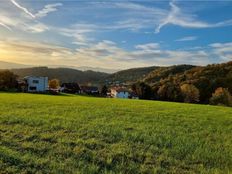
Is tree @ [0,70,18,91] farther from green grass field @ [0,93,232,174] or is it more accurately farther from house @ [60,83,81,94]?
green grass field @ [0,93,232,174]

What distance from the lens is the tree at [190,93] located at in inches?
4354

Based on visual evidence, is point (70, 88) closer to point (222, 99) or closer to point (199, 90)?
point (199, 90)

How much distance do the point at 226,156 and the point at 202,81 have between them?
120 meters

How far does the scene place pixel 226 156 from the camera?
10969 mm

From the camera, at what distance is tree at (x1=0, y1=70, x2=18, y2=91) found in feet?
303

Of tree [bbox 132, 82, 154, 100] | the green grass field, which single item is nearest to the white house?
tree [bbox 132, 82, 154, 100]

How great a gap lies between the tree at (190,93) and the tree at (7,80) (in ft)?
175

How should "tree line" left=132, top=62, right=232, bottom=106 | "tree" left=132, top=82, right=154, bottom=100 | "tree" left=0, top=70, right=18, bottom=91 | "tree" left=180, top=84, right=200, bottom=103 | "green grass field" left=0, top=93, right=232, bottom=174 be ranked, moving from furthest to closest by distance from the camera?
1. "tree" left=132, top=82, right=154, bottom=100
2. "tree" left=180, top=84, right=200, bottom=103
3. "tree line" left=132, top=62, right=232, bottom=106
4. "tree" left=0, top=70, right=18, bottom=91
5. "green grass field" left=0, top=93, right=232, bottom=174

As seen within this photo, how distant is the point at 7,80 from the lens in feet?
308

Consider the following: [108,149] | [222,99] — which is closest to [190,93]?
[222,99]

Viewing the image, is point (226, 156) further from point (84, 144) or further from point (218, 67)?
point (218, 67)

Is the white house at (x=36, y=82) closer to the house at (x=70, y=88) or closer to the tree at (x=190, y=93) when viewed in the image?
the house at (x=70, y=88)

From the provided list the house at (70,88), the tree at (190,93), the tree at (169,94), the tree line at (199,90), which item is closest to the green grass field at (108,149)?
the tree line at (199,90)

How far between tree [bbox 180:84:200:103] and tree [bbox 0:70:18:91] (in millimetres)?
53267
